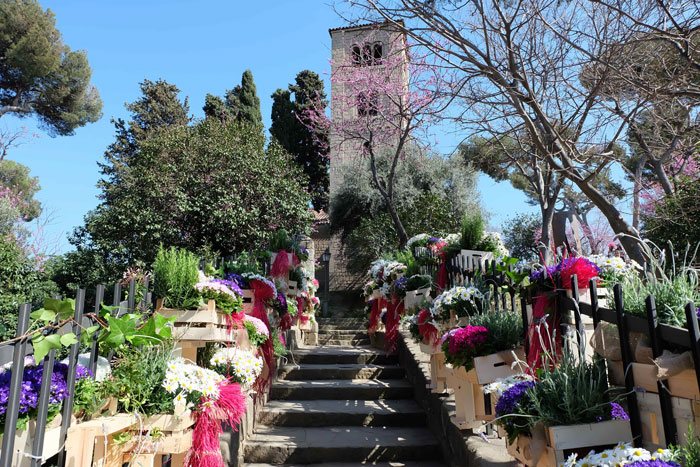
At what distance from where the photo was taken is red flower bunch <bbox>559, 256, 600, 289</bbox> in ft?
7.82

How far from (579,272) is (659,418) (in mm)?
839

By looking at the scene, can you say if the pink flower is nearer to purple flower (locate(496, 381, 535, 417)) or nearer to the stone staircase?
purple flower (locate(496, 381, 535, 417))

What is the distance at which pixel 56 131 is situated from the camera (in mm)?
18828

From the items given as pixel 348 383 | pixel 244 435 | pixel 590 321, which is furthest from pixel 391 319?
pixel 590 321

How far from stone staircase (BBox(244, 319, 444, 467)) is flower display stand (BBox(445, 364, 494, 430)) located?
101cm

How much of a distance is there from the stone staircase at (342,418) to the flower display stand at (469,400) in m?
1.01

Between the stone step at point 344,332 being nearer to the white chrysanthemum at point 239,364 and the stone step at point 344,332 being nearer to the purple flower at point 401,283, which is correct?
the purple flower at point 401,283

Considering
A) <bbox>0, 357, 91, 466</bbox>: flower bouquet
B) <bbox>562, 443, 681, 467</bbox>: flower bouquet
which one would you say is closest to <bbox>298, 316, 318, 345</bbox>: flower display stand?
<bbox>0, 357, 91, 466</bbox>: flower bouquet

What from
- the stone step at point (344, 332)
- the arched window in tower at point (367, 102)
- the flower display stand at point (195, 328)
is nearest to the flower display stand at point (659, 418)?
the flower display stand at point (195, 328)

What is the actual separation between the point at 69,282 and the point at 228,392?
11.0m

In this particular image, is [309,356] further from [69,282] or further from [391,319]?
[69,282]

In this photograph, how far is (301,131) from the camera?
22297 millimetres

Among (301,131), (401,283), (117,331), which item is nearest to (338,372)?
(401,283)

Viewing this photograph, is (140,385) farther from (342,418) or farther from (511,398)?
(342,418)
